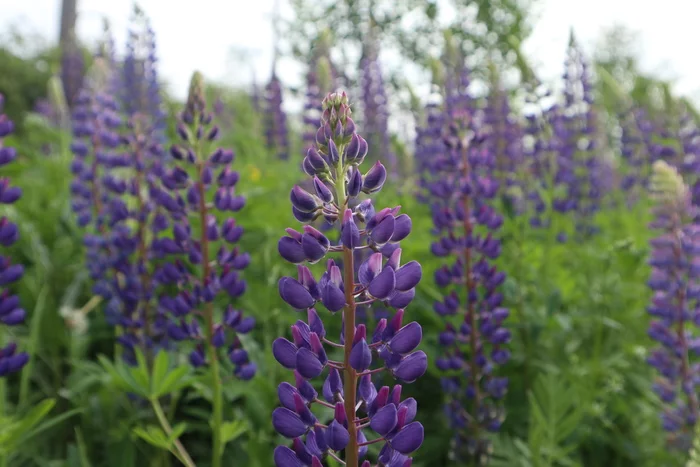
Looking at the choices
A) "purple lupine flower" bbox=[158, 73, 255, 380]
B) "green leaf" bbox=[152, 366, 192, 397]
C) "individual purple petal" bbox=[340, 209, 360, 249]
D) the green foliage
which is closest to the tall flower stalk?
"purple lupine flower" bbox=[158, 73, 255, 380]

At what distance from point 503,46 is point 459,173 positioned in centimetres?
1052

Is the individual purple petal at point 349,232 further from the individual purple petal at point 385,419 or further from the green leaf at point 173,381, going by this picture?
the green leaf at point 173,381

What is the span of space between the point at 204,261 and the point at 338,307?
3.95 ft

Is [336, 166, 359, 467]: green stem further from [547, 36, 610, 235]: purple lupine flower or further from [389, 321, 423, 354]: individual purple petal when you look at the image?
[547, 36, 610, 235]: purple lupine flower

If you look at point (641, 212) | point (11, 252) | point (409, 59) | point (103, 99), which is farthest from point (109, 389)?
point (409, 59)

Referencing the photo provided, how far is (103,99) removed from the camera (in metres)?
4.37

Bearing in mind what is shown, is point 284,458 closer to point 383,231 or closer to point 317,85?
point 383,231

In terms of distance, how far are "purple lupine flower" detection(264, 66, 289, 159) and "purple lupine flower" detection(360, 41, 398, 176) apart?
0.90 meters

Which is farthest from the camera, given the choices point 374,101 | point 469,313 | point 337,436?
point 374,101

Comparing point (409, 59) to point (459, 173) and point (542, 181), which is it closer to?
point (542, 181)

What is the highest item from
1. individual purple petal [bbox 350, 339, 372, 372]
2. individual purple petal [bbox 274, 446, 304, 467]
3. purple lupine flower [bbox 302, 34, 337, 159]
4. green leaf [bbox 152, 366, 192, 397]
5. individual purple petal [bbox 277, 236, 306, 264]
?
purple lupine flower [bbox 302, 34, 337, 159]

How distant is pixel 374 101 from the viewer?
6.03 metres

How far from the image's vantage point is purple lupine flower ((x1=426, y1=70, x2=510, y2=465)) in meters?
2.86

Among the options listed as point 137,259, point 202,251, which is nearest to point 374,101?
point 137,259
